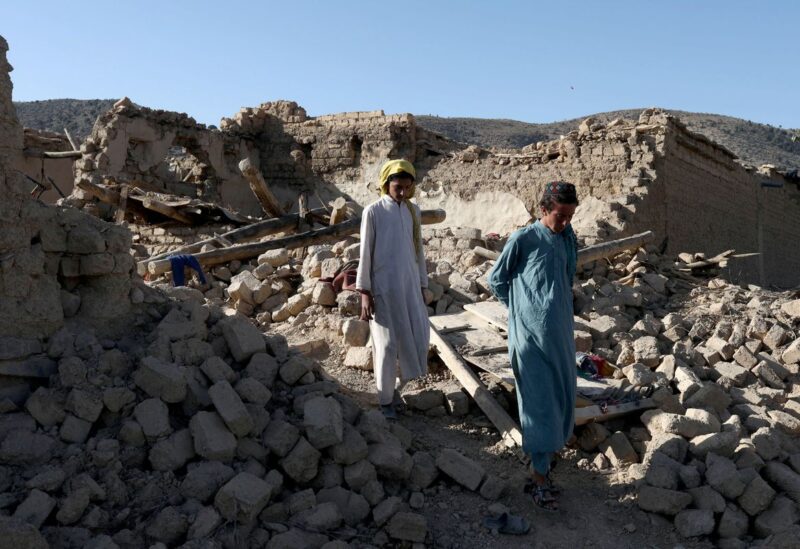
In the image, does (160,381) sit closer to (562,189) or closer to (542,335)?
(542,335)

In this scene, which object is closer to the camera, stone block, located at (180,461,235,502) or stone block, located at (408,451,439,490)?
stone block, located at (180,461,235,502)

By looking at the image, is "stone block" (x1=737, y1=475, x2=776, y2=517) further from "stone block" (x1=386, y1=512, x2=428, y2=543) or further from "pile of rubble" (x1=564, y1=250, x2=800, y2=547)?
"stone block" (x1=386, y1=512, x2=428, y2=543)

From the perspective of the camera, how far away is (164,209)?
9117mm

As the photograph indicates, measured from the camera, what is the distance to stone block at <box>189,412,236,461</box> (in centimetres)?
294

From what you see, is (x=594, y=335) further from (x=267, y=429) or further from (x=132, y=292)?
(x=132, y=292)

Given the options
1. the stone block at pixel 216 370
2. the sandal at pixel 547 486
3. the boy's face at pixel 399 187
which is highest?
the boy's face at pixel 399 187

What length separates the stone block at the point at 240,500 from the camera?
2.73m

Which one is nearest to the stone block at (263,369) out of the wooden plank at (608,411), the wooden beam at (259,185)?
the wooden plank at (608,411)

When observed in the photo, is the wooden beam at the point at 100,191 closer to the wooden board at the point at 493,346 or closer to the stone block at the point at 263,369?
the wooden board at the point at 493,346

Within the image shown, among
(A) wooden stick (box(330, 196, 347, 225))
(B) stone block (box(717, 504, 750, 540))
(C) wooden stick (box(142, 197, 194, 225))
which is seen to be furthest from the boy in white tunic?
(C) wooden stick (box(142, 197, 194, 225))

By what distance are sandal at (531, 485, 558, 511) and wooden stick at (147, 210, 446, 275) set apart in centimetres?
423

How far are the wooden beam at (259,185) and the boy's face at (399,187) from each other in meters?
4.91

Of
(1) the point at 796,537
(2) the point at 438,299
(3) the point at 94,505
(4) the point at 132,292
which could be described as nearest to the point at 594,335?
(2) the point at 438,299

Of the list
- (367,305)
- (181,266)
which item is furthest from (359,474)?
(181,266)
